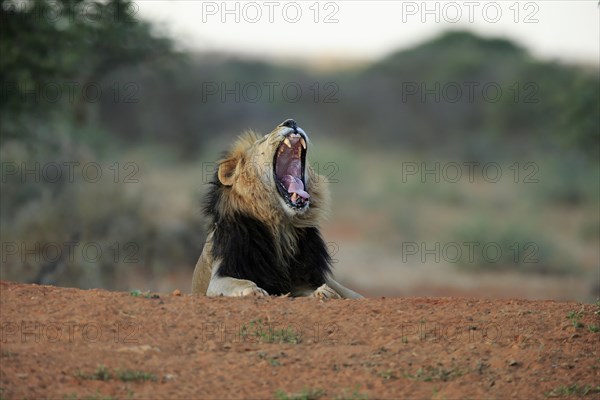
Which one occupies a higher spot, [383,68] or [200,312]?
[383,68]

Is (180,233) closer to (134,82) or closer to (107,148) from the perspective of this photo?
(107,148)

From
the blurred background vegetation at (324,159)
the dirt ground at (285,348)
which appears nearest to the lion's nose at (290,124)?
the dirt ground at (285,348)

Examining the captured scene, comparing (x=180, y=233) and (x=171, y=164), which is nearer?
(x=180, y=233)

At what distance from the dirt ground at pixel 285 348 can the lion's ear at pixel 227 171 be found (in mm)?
1679

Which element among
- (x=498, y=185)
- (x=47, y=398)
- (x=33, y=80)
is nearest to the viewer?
(x=47, y=398)

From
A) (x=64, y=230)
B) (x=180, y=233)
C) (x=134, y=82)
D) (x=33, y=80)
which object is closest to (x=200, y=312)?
(x=33, y=80)

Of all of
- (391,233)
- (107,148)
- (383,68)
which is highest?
(383,68)

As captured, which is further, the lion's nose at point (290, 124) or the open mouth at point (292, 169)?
the lion's nose at point (290, 124)

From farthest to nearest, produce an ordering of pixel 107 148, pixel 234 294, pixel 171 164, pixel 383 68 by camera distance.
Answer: pixel 383 68 → pixel 171 164 → pixel 107 148 → pixel 234 294

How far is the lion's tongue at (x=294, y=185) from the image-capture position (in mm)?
8891

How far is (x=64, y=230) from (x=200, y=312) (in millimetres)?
11069

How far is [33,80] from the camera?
50.3 ft

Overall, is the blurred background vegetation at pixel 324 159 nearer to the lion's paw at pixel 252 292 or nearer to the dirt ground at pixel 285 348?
the lion's paw at pixel 252 292

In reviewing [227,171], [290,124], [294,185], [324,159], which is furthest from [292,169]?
[324,159]
